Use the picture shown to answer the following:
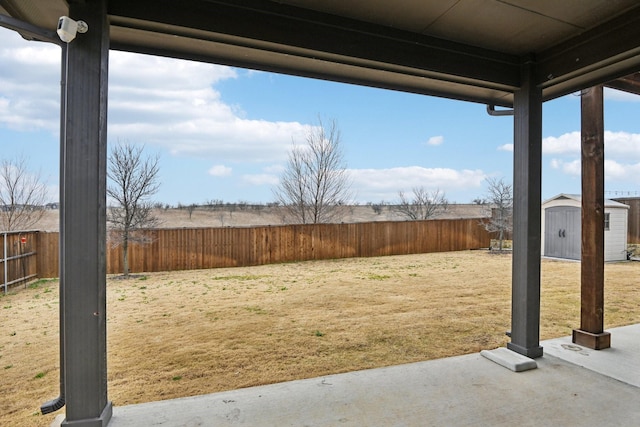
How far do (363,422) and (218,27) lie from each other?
2291 mm

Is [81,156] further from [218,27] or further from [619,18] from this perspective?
[619,18]

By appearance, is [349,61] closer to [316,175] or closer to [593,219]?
[593,219]

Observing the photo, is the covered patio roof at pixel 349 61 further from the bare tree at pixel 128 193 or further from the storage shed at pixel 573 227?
A: the storage shed at pixel 573 227

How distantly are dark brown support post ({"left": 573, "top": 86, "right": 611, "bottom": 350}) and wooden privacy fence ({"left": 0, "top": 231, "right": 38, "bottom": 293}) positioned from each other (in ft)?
30.8

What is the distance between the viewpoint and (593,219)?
3.25 m

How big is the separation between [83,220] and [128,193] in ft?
26.9

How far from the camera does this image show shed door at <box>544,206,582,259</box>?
10.4m

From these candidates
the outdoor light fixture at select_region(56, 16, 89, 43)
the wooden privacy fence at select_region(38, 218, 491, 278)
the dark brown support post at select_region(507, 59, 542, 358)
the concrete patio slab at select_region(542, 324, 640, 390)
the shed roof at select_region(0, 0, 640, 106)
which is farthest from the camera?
the wooden privacy fence at select_region(38, 218, 491, 278)

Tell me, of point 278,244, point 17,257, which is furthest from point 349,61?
point 278,244

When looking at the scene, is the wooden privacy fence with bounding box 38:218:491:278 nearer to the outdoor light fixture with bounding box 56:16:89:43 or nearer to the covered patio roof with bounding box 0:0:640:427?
the covered patio roof with bounding box 0:0:640:427

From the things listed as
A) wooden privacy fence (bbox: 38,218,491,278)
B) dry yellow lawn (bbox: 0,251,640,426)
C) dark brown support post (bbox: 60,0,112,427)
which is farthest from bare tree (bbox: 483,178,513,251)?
dark brown support post (bbox: 60,0,112,427)

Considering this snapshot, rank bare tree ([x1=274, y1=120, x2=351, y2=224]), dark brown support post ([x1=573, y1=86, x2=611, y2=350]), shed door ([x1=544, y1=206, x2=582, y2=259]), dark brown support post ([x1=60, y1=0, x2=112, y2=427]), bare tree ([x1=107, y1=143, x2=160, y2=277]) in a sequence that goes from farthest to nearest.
→ bare tree ([x1=274, y1=120, x2=351, y2=224]), shed door ([x1=544, y1=206, x2=582, y2=259]), bare tree ([x1=107, y1=143, x2=160, y2=277]), dark brown support post ([x1=573, y1=86, x2=611, y2=350]), dark brown support post ([x1=60, y1=0, x2=112, y2=427])

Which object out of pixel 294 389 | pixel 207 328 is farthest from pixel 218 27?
pixel 207 328

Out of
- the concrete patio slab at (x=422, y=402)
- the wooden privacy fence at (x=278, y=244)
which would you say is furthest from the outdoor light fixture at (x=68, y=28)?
the wooden privacy fence at (x=278, y=244)
